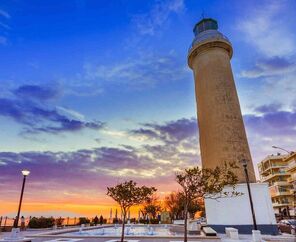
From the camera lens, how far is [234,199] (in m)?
24.2

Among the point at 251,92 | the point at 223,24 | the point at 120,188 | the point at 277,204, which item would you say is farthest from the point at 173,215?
the point at 120,188

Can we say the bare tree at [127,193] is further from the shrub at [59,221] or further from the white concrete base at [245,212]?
the shrub at [59,221]

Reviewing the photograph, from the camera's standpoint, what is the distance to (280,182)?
226 ft

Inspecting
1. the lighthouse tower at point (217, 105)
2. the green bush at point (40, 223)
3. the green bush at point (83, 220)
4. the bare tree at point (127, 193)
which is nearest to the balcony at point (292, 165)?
the lighthouse tower at point (217, 105)

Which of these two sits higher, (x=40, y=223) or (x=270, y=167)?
(x=270, y=167)

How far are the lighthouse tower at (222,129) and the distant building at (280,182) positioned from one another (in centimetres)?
4266

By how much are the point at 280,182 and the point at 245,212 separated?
54.5 m

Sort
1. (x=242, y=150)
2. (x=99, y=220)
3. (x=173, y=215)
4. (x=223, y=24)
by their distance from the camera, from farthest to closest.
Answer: (x=173, y=215), (x=99, y=220), (x=223, y=24), (x=242, y=150)

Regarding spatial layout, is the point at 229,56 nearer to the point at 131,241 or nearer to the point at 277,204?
the point at 131,241

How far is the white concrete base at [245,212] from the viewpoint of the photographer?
23.4 meters

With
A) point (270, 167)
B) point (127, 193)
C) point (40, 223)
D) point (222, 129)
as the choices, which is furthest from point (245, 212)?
point (270, 167)

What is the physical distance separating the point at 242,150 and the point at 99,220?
34.6 m

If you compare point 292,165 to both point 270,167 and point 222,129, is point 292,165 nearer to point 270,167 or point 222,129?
point 270,167

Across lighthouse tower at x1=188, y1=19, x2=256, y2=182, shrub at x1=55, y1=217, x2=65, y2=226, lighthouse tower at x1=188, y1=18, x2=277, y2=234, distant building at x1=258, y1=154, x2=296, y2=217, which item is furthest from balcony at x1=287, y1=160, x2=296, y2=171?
shrub at x1=55, y1=217, x2=65, y2=226
